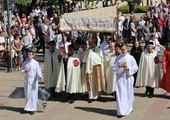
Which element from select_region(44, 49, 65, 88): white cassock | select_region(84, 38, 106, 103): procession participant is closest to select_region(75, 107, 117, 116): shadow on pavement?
select_region(84, 38, 106, 103): procession participant

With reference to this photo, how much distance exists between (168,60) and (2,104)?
5.02 m

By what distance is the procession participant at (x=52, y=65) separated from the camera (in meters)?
15.5

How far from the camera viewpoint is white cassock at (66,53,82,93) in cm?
1492

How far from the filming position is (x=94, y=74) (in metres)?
15.0

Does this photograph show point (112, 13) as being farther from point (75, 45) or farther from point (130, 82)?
point (130, 82)

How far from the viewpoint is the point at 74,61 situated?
1494 cm

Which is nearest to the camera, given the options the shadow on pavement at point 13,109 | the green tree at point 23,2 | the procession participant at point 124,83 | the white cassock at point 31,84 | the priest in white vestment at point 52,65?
the procession participant at point 124,83

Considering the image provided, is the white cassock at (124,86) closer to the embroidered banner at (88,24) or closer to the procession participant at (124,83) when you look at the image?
the procession participant at (124,83)

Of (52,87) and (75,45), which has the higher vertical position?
A: (75,45)

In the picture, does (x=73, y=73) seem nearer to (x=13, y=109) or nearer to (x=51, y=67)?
(x=51, y=67)

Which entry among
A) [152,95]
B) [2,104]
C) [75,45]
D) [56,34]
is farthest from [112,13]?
[56,34]

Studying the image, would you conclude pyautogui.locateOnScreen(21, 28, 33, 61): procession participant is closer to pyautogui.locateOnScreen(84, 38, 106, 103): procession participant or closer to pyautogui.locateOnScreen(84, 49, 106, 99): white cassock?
pyautogui.locateOnScreen(84, 38, 106, 103): procession participant

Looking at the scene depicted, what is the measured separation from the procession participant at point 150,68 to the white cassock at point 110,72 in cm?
107

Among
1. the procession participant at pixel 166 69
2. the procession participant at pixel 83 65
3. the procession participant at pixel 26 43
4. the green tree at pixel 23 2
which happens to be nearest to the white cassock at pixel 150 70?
the procession participant at pixel 166 69
